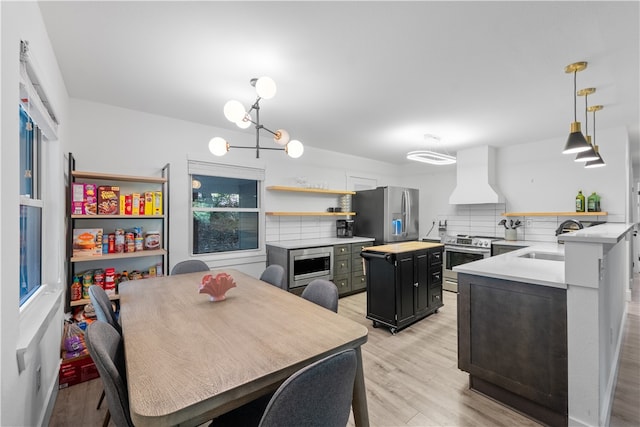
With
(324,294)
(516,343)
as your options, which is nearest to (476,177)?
(516,343)

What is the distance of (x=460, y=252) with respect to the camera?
4.56m

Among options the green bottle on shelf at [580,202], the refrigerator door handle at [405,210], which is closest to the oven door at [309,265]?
the refrigerator door handle at [405,210]

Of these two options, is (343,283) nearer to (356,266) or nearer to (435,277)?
(356,266)

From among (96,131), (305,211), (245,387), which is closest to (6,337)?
(245,387)

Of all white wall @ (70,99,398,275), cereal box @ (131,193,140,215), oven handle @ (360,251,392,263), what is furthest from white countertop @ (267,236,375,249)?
cereal box @ (131,193,140,215)

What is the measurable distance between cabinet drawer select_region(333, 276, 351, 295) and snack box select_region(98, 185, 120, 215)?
2907mm

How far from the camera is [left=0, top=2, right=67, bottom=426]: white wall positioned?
1.06 meters

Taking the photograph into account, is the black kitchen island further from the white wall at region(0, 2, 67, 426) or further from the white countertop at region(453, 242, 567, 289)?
the white wall at region(0, 2, 67, 426)

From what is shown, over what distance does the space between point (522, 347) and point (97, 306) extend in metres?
2.64

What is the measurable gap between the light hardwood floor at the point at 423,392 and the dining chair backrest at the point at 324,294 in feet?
2.50

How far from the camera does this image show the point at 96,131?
2.90m

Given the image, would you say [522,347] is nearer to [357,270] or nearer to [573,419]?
[573,419]

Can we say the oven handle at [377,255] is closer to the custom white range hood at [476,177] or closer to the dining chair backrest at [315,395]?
the dining chair backrest at [315,395]

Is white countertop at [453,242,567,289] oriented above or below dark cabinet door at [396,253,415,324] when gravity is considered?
above
